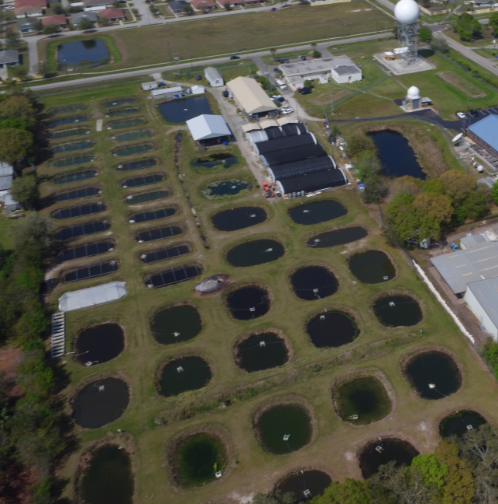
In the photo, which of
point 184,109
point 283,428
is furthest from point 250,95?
point 283,428

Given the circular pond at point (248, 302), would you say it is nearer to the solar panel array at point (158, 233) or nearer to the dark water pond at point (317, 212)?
the dark water pond at point (317, 212)

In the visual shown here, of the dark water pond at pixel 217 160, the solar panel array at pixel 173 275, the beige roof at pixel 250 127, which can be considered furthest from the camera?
the beige roof at pixel 250 127

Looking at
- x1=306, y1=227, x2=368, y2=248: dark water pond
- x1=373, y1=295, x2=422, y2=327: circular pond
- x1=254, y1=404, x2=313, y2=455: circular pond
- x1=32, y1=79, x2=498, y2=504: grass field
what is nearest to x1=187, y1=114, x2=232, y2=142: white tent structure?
x1=32, y1=79, x2=498, y2=504: grass field

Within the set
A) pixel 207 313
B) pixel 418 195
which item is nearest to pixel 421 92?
pixel 418 195

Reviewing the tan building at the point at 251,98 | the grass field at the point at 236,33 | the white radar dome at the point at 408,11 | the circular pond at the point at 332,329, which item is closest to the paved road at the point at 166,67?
the grass field at the point at 236,33

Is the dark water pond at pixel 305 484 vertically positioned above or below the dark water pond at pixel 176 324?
above

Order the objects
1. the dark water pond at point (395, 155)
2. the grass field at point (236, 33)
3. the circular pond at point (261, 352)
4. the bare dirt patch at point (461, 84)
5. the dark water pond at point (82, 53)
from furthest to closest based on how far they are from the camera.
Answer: the dark water pond at point (82, 53), the grass field at point (236, 33), the bare dirt patch at point (461, 84), the dark water pond at point (395, 155), the circular pond at point (261, 352)

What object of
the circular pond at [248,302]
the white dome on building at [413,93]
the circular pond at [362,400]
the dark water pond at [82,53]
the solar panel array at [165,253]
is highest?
the white dome on building at [413,93]

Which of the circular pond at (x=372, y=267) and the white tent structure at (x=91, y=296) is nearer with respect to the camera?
the white tent structure at (x=91, y=296)
